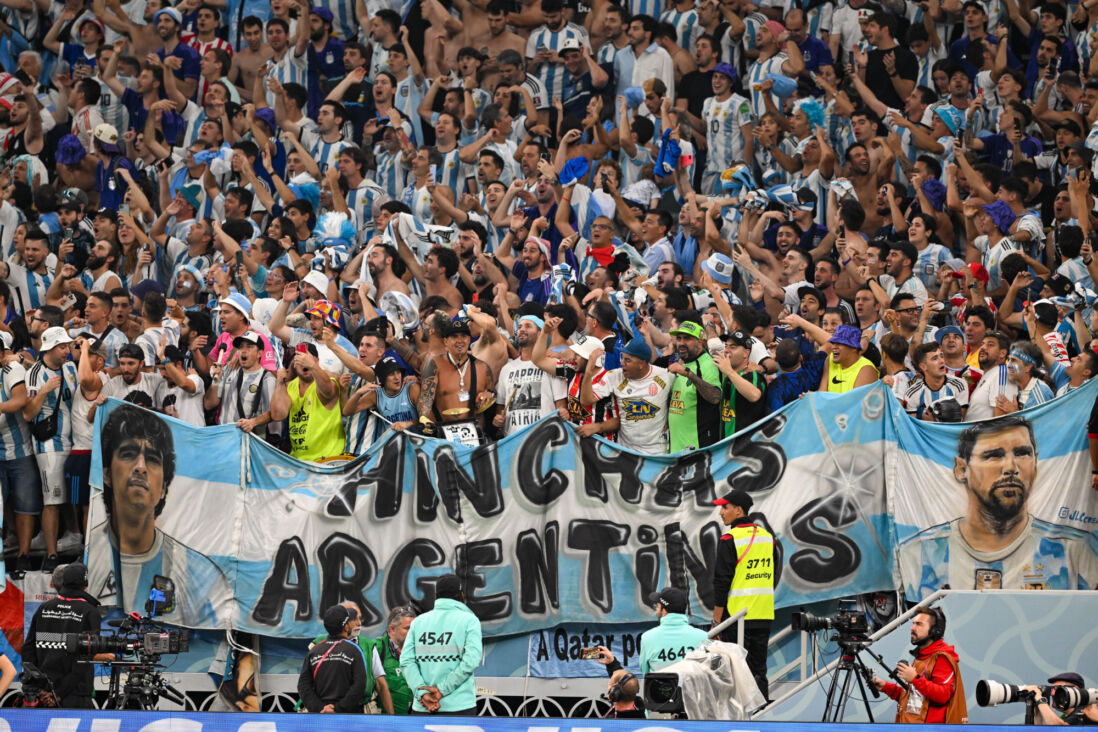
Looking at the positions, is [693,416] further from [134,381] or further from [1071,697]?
[134,381]

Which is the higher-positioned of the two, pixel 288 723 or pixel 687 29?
pixel 687 29

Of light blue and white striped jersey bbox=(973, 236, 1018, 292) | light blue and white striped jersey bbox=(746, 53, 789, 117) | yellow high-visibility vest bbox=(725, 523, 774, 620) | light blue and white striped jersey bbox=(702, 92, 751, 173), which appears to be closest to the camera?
yellow high-visibility vest bbox=(725, 523, 774, 620)

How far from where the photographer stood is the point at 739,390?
12867 millimetres

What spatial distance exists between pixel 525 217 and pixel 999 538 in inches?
251

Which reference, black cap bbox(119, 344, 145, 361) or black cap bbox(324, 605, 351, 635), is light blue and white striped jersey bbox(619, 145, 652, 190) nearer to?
black cap bbox(119, 344, 145, 361)

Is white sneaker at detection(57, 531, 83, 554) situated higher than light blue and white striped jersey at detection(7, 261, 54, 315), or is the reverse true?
light blue and white striped jersey at detection(7, 261, 54, 315)

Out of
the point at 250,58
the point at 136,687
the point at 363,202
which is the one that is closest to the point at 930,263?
the point at 363,202

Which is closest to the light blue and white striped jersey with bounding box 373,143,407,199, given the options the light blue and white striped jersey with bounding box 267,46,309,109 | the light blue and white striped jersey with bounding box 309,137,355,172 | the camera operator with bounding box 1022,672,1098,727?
the light blue and white striped jersey with bounding box 309,137,355,172

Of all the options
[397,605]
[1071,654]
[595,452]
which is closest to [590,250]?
[595,452]

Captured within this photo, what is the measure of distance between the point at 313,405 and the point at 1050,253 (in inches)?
270

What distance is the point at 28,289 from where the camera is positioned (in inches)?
679

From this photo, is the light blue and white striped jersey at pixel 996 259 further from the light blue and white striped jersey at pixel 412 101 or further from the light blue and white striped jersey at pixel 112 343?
the light blue and white striped jersey at pixel 112 343

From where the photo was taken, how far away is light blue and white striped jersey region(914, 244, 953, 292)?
14.8 meters

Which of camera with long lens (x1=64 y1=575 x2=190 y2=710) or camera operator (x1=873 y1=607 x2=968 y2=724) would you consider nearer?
camera operator (x1=873 y1=607 x2=968 y2=724)
